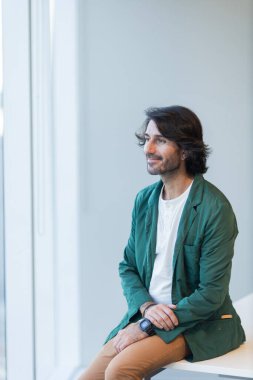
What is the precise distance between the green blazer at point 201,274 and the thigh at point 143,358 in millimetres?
27

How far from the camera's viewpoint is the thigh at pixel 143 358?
168 cm

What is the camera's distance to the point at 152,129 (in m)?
1.85

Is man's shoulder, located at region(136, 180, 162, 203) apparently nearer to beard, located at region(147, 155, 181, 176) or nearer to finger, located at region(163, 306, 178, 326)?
beard, located at region(147, 155, 181, 176)

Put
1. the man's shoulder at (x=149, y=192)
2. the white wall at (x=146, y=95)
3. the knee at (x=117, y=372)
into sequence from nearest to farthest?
the knee at (x=117, y=372), the man's shoulder at (x=149, y=192), the white wall at (x=146, y=95)

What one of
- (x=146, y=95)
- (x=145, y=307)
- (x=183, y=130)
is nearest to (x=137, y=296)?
(x=145, y=307)

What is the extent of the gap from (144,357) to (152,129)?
1.99 ft

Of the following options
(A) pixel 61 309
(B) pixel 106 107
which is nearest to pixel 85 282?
(A) pixel 61 309

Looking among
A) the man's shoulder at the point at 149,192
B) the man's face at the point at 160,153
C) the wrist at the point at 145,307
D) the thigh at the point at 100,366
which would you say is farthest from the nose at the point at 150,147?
the thigh at the point at 100,366

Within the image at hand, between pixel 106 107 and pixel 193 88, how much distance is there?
397 millimetres

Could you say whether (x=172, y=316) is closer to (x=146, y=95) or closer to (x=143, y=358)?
(x=143, y=358)

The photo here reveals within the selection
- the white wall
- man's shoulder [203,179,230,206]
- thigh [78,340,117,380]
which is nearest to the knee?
thigh [78,340,117,380]

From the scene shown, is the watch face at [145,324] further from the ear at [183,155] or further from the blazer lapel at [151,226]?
the ear at [183,155]

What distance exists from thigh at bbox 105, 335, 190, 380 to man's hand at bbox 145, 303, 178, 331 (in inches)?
1.5

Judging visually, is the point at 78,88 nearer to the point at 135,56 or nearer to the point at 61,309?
the point at 135,56
